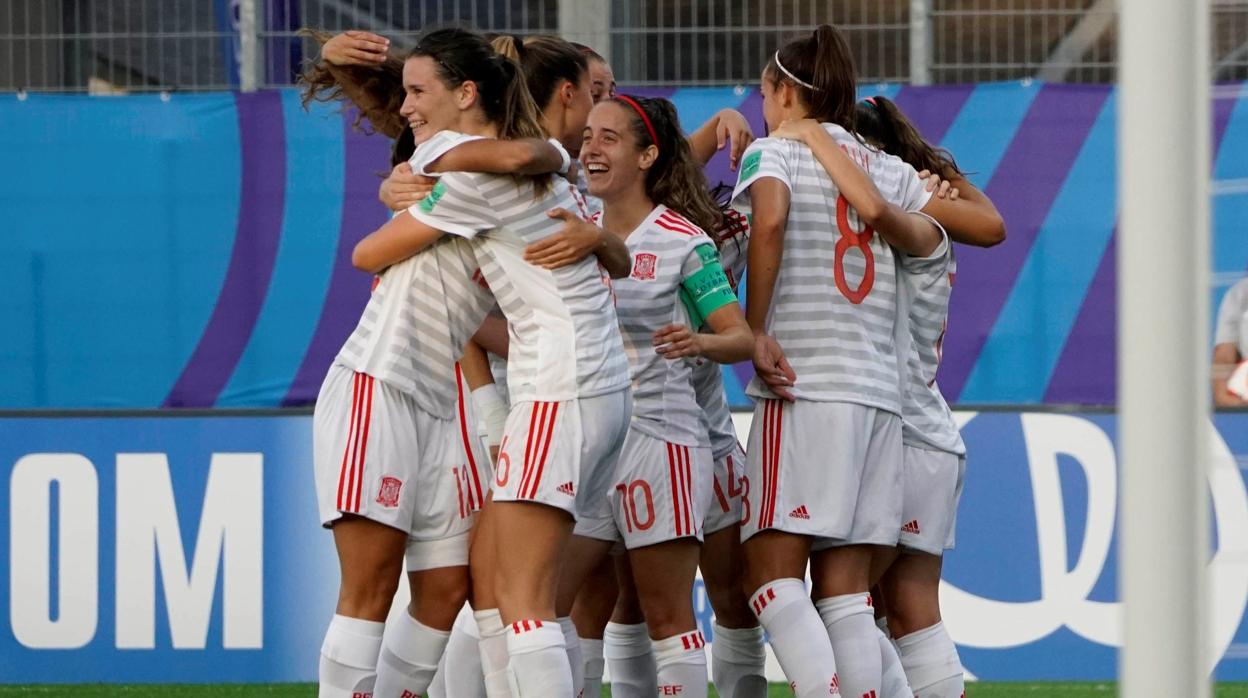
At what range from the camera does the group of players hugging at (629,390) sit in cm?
336

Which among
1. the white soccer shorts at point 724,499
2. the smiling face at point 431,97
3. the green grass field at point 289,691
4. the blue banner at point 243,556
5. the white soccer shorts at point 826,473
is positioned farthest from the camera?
the blue banner at point 243,556

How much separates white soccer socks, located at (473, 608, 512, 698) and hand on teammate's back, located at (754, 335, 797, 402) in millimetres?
828

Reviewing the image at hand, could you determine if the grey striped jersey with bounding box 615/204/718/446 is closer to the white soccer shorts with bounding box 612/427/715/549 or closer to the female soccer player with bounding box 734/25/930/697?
the white soccer shorts with bounding box 612/427/715/549

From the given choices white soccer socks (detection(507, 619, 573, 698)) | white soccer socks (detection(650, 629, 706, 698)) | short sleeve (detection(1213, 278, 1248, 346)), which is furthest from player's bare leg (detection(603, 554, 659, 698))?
short sleeve (detection(1213, 278, 1248, 346))

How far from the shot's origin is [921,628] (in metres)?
4.17

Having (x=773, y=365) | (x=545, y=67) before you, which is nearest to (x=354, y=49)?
(x=545, y=67)

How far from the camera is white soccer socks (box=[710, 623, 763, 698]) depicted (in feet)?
14.1

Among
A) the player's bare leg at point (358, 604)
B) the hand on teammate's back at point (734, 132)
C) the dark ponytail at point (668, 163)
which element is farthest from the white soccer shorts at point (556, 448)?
the hand on teammate's back at point (734, 132)

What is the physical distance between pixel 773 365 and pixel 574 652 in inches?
30.8

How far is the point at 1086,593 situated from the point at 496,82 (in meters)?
3.60

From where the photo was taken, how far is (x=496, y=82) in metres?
3.46

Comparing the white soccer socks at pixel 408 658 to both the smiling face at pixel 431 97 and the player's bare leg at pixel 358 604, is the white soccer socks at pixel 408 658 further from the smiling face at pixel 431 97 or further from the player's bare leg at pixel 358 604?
the smiling face at pixel 431 97

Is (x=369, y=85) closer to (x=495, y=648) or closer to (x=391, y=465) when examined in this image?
(x=391, y=465)

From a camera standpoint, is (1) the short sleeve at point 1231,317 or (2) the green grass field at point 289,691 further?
(2) the green grass field at point 289,691
